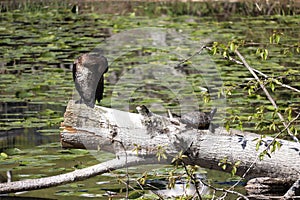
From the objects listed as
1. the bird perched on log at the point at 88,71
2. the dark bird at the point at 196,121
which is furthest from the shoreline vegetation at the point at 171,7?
the dark bird at the point at 196,121

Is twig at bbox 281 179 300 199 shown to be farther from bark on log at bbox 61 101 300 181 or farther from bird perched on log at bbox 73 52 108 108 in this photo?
bird perched on log at bbox 73 52 108 108

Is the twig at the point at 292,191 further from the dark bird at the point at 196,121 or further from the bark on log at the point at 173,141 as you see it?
the dark bird at the point at 196,121

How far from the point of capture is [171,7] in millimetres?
15242

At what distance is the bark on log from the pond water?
260 mm

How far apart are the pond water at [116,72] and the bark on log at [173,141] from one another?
0.26 metres

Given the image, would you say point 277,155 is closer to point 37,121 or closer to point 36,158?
point 36,158

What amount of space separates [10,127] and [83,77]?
1373 millimetres

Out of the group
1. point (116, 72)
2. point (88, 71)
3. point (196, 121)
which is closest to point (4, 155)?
point (88, 71)

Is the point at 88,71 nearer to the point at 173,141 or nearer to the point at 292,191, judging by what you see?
the point at 173,141

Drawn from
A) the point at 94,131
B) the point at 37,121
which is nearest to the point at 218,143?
the point at 94,131

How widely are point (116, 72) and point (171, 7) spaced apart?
20.9 feet

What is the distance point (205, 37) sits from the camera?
36.9ft

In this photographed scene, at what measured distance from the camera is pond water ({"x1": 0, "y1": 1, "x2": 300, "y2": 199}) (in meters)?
5.47

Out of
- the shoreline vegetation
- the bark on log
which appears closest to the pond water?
the bark on log
